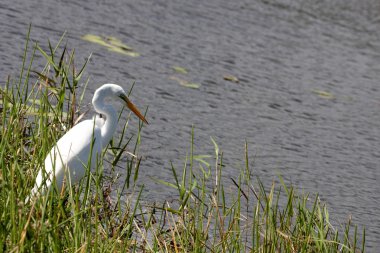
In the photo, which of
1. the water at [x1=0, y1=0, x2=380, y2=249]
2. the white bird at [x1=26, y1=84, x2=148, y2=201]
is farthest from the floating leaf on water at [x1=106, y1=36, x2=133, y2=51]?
the white bird at [x1=26, y1=84, x2=148, y2=201]

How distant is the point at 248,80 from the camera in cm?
823

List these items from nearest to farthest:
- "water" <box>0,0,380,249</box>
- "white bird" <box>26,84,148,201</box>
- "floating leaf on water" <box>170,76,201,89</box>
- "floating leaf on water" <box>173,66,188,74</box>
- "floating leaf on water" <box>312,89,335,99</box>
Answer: "white bird" <box>26,84,148,201</box> → "water" <box>0,0,380,249</box> → "floating leaf on water" <box>170,76,201,89</box> → "floating leaf on water" <box>173,66,188,74</box> → "floating leaf on water" <box>312,89,335,99</box>

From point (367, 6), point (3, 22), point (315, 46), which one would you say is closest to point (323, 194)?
point (3, 22)

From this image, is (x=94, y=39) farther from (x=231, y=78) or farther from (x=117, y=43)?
(x=231, y=78)

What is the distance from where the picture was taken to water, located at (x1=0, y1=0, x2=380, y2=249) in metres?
6.36

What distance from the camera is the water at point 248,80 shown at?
636cm

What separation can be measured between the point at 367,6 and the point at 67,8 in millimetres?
5036

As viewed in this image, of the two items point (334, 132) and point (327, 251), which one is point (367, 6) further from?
point (327, 251)

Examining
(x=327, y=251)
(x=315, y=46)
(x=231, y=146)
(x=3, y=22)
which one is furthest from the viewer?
(x=315, y=46)

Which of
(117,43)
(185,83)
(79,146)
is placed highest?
(79,146)

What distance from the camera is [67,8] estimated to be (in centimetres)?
880

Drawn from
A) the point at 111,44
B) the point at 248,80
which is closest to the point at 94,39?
the point at 111,44

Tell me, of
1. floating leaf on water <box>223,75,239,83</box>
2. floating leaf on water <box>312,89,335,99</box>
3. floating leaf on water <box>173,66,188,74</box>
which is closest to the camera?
floating leaf on water <box>173,66,188,74</box>

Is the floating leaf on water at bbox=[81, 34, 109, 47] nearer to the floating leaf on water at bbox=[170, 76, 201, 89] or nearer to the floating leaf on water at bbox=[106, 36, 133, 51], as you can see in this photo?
the floating leaf on water at bbox=[106, 36, 133, 51]
